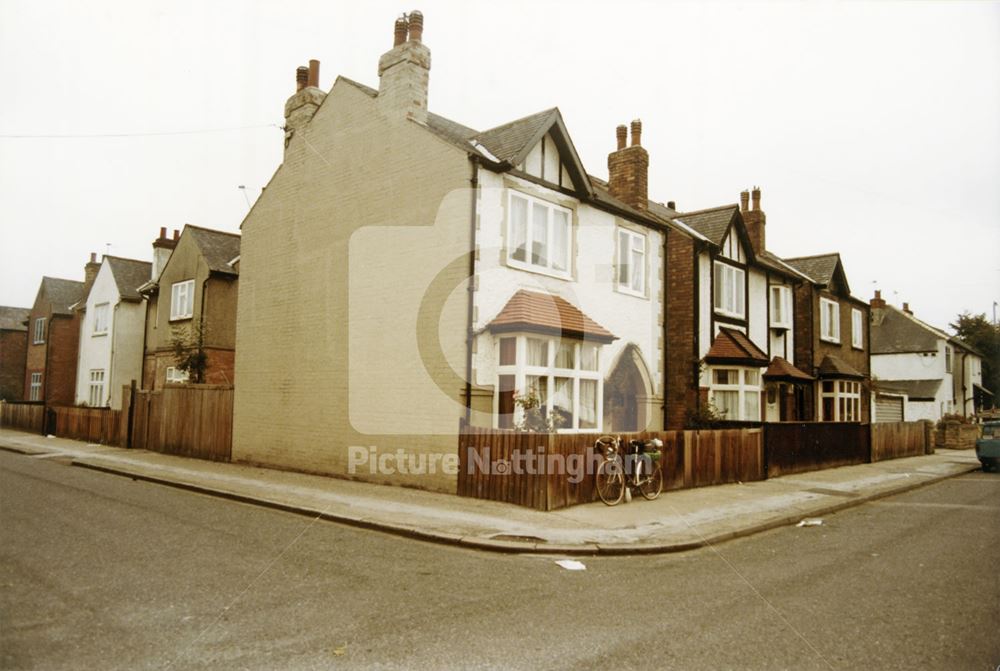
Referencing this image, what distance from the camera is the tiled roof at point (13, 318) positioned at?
46.9 meters

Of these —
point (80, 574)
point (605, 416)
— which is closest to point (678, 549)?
point (80, 574)

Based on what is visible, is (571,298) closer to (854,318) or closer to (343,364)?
(343,364)

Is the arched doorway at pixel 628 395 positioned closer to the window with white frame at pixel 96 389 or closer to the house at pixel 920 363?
the window with white frame at pixel 96 389

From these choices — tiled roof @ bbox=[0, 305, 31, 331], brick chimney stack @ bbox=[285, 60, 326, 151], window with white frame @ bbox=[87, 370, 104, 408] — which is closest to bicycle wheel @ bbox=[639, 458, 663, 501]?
brick chimney stack @ bbox=[285, 60, 326, 151]

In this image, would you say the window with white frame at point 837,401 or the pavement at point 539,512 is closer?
the pavement at point 539,512

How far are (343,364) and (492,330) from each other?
449cm

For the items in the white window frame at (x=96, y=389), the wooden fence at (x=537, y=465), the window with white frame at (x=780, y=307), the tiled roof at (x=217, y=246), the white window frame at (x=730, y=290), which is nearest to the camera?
the wooden fence at (x=537, y=465)

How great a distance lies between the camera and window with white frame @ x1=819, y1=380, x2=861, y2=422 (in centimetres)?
2827

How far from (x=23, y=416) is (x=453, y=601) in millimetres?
34834

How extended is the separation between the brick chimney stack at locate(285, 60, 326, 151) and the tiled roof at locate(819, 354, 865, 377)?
2253 centimetres

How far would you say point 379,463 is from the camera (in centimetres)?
1542

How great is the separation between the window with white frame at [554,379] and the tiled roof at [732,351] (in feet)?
22.1

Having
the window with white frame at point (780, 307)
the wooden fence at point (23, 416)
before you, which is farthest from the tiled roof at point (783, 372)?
the wooden fence at point (23, 416)

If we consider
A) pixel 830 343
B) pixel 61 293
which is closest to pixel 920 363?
pixel 830 343
